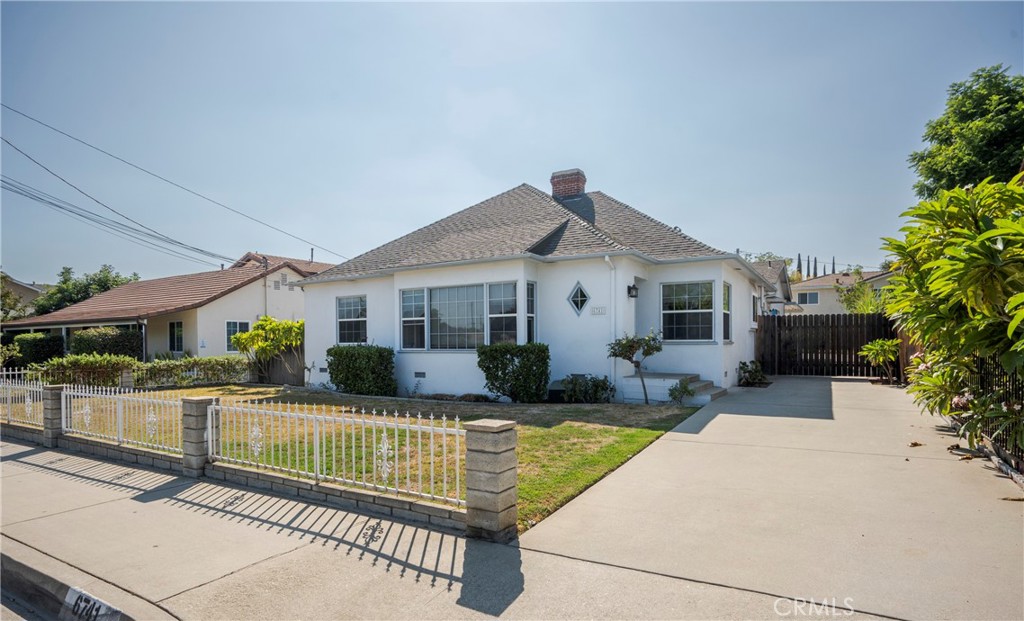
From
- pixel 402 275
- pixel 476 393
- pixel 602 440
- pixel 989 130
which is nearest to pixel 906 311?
pixel 602 440

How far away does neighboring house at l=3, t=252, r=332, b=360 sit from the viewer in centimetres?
2264

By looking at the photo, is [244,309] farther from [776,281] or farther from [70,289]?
[776,281]

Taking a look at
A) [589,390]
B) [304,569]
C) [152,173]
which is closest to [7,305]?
[152,173]

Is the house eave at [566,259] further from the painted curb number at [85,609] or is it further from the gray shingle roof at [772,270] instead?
the gray shingle roof at [772,270]

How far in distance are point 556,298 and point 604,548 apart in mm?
8617

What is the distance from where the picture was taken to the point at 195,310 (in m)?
22.6

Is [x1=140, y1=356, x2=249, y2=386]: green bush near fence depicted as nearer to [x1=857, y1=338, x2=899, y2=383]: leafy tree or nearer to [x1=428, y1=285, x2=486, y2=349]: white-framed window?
[x1=428, y1=285, x2=486, y2=349]: white-framed window

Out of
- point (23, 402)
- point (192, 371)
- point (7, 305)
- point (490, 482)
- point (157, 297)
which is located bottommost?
point (192, 371)

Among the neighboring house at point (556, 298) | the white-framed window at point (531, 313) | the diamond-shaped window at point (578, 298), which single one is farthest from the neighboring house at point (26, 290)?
the diamond-shaped window at point (578, 298)

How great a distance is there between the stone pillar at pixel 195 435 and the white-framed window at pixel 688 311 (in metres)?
10.1

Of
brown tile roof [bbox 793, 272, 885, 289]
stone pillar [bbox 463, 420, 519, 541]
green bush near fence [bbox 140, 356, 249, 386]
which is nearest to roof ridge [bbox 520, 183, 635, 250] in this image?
stone pillar [bbox 463, 420, 519, 541]

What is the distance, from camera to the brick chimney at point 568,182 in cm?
1675

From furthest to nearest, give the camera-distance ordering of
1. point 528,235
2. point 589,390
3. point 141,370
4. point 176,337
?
point 176,337 < point 141,370 < point 528,235 < point 589,390

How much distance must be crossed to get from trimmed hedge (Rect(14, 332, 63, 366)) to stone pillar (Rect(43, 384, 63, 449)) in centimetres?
1938
